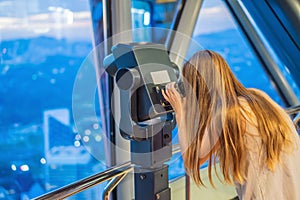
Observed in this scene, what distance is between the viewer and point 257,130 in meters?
1.69

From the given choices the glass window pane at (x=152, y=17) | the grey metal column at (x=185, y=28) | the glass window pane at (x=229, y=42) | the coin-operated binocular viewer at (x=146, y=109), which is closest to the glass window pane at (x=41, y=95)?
the glass window pane at (x=152, y=17)

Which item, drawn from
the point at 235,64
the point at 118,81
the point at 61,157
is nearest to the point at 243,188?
the point at 118,81

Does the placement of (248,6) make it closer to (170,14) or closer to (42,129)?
(170,14)

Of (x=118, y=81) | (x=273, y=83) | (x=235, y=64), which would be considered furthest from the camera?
(x=273, y=83)

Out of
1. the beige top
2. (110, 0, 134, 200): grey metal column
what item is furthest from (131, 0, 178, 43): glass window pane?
the beige top

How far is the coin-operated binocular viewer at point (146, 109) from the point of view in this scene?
1776mm

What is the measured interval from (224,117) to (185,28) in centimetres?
185

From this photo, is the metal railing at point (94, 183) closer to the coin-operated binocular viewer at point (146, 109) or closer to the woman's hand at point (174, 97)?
the coin-operated binocular viewer at point (146, 109)

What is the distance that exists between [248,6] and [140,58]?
9.09 ft

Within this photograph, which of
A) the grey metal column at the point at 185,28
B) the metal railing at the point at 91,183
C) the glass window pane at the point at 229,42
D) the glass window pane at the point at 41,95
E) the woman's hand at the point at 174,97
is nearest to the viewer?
the metal railing at the point at 91,183

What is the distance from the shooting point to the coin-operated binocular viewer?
178 cm

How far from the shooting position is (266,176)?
5.70 ft

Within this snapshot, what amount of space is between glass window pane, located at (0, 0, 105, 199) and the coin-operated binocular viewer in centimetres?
61

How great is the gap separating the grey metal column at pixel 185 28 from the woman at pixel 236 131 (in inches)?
57.1
